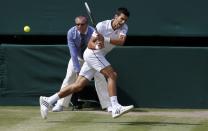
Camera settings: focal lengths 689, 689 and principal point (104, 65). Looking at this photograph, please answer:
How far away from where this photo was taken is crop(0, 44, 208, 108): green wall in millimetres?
12188

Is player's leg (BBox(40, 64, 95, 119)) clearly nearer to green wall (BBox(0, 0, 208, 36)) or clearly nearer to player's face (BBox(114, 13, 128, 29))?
player's face (BBox(114, 13, 128, 29))

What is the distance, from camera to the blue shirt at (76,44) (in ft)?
36.4

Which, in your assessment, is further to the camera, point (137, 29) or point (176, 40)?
point (176, 40)

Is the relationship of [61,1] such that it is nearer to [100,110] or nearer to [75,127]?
[100,110]

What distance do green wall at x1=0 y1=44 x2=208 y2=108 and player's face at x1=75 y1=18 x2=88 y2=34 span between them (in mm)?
1241

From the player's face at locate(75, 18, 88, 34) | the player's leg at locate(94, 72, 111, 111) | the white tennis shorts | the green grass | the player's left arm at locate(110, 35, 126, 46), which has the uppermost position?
the player's face at locate(75, 18, 88, 34)

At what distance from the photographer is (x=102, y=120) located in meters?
10.3

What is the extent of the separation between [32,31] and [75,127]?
4082mm

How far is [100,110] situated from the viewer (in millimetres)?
11719

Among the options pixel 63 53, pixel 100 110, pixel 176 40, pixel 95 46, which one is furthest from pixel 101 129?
pixel 176 40

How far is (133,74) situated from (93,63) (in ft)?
8.30

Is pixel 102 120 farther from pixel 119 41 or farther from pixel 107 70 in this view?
pixel 119 41

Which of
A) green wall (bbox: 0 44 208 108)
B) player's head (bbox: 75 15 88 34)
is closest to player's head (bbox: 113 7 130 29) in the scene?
player's head (bbox: 75 15 88 34)

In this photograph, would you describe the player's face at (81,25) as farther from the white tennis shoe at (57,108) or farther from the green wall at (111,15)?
the green wall at (111,15)
